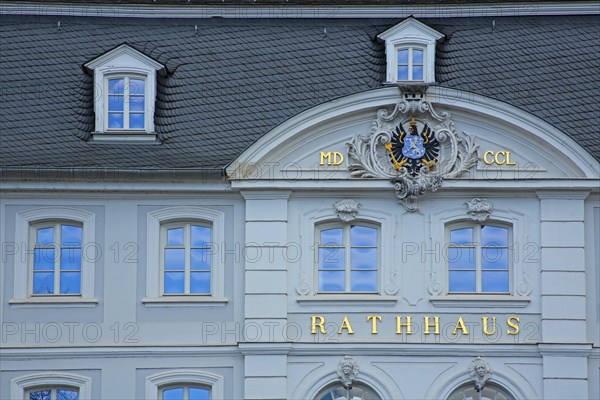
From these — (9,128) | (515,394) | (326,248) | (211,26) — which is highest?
(211,26)

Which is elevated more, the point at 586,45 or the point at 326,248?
the point at 586,45

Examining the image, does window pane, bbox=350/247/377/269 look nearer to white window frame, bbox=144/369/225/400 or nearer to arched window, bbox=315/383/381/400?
arched window, bbox=315/383/381/400

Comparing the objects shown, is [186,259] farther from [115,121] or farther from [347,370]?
[347,370]

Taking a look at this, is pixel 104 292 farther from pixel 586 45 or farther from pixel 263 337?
pixel 586 45

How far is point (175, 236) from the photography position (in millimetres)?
37000

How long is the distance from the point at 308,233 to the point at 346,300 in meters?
1.66

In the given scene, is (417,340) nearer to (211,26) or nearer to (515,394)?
(515,394)

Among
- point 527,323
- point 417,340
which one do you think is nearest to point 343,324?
point 417,340

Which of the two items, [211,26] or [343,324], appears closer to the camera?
[343,324]

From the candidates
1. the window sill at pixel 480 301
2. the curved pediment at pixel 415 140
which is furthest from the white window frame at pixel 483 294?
the curved pediment at pixel 415 140

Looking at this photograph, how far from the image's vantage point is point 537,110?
36.9 metres

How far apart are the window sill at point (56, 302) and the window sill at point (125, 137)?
3421 mm

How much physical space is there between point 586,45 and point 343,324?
27.0 ft

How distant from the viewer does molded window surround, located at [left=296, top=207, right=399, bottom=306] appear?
119 feet
